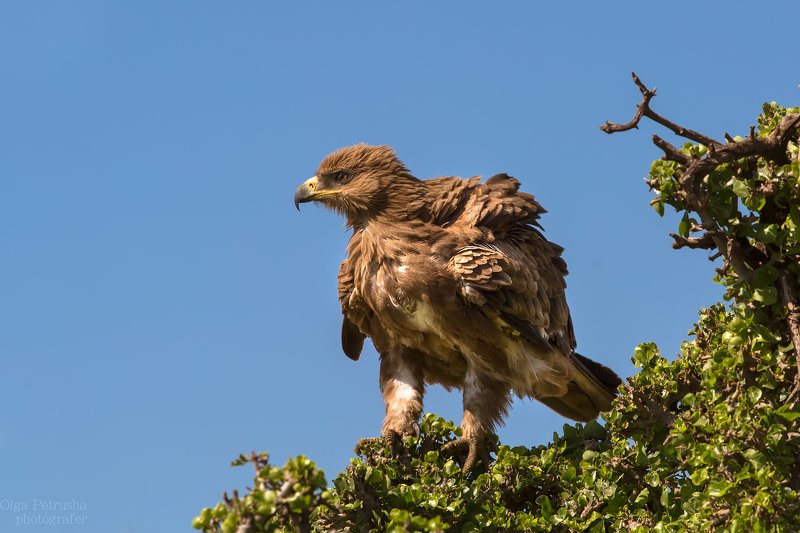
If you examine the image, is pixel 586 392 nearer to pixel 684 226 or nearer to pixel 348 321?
pixel 348 321

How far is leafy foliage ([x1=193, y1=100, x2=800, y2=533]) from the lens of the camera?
14.5 ft

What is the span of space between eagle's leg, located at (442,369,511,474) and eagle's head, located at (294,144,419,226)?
4.41ft

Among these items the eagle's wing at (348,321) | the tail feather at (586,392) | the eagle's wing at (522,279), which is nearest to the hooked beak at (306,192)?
the eagle's wing at (348,321)

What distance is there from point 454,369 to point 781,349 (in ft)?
9.64

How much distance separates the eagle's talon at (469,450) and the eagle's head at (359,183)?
1689mm

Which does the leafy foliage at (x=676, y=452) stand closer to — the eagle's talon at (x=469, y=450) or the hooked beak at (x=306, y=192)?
the eagle's talon at (x=469, y=450)

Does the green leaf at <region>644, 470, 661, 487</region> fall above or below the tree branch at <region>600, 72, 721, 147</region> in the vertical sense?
below

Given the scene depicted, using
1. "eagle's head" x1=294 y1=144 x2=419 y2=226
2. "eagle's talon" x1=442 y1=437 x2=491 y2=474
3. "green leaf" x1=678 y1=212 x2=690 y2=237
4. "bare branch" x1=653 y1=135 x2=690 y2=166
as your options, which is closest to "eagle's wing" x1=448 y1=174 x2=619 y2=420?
"eagle's head" x1=294 y1=144 x2=419 y2=226

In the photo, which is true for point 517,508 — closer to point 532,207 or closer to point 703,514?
point 703,514

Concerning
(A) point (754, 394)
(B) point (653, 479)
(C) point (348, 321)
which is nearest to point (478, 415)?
(C) point (348, 321)

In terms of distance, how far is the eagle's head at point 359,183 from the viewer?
744 cm

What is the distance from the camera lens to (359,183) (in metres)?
7.55

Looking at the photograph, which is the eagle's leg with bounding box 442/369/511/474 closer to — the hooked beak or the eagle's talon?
the eagle's talon

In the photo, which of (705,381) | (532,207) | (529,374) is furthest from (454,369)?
(705,381)
